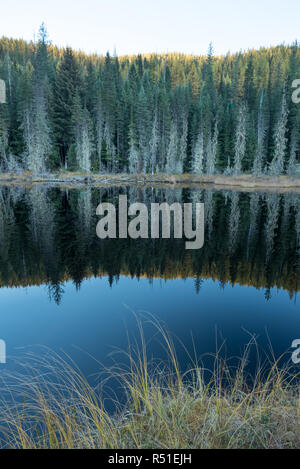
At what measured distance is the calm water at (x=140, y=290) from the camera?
691 centimetres

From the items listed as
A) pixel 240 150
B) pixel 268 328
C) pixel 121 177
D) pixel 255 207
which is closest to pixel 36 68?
pixel 121 177

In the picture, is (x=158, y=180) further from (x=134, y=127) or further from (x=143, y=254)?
(x=143, y=254)

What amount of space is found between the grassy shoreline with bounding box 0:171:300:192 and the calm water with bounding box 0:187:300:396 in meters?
31.5

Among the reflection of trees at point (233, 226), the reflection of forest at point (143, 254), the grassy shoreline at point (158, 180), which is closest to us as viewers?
the reflection of forest at point (143, 254)

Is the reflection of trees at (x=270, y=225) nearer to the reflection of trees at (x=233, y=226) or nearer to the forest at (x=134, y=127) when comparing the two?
the reflection of trees at (x=233, y=226)

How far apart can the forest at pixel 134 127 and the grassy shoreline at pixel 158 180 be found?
139 cm

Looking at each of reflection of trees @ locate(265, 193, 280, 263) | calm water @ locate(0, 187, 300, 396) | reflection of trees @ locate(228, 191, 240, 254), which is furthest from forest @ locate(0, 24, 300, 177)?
calm water @ locate(0, 187, 300, 396)

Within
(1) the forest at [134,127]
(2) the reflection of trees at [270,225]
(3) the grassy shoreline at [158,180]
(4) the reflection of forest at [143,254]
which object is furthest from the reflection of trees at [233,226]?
(1) the forest at [134,127]

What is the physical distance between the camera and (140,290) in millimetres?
9969

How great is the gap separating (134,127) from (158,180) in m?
11.3

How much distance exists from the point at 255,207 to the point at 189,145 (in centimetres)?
3480

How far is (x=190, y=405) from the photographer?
3596 millimetres

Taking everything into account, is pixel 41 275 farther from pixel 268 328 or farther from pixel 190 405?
pixel 190 405

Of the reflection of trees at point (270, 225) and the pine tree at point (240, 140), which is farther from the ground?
the pine tree at point (240, 140)
